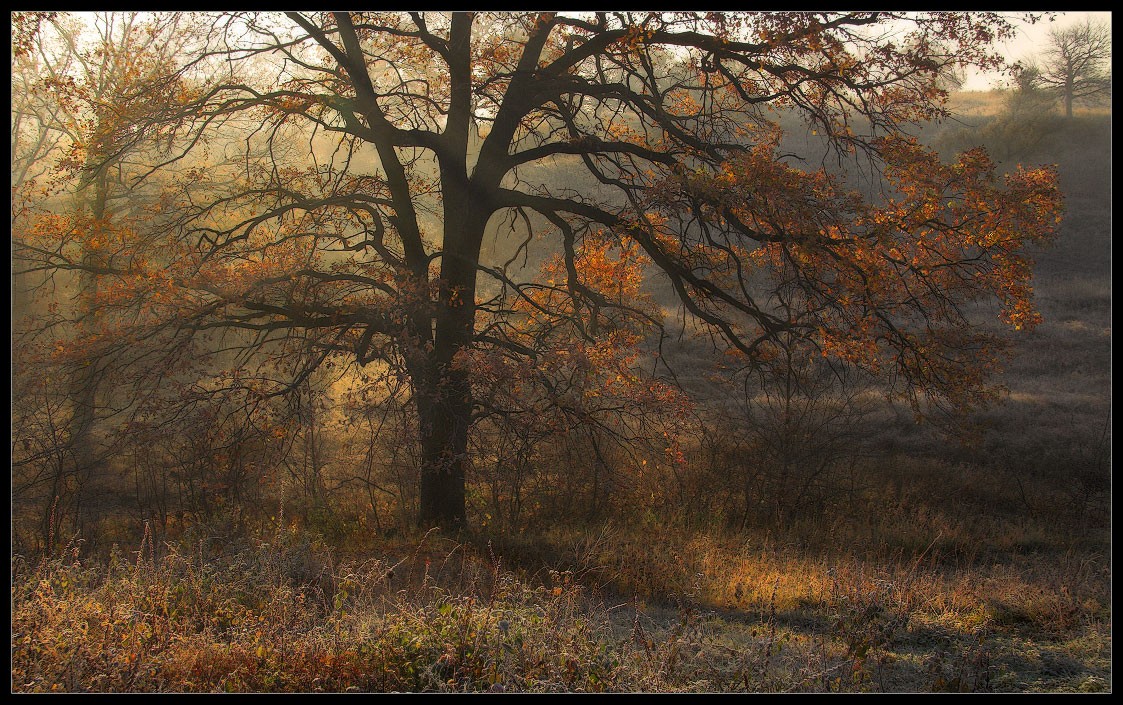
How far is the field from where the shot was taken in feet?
15.7

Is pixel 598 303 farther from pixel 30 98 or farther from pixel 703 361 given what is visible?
pixel 30 98

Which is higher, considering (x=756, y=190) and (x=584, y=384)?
(x=756, y=190)

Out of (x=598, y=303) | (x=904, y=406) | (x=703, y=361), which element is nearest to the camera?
(x=598, y=303)

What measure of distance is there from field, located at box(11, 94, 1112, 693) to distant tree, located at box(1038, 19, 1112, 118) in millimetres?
33624

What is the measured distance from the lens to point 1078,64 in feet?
139

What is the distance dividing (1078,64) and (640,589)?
4715cm

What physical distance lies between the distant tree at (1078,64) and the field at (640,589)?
33.6m

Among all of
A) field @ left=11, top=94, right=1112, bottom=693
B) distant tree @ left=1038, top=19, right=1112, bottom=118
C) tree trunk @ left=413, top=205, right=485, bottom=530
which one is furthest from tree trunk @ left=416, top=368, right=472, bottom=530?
distant tree @ left=1038, top=19, right=1112, bottom=118

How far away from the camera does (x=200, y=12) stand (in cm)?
959

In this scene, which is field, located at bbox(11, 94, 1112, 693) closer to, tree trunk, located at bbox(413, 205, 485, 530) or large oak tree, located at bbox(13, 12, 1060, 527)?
tree trunk, located at bbox(413, 205, 485, 530)

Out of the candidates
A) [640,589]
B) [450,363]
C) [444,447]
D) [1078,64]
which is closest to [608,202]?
[450,363]
